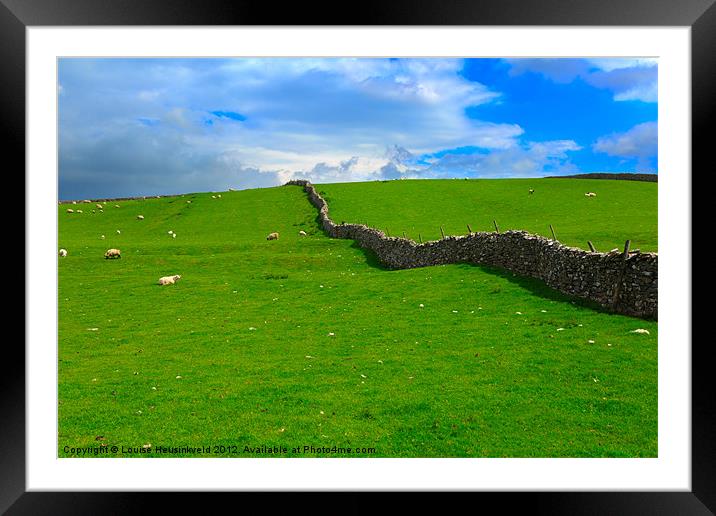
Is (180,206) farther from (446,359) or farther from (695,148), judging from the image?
(695,148)

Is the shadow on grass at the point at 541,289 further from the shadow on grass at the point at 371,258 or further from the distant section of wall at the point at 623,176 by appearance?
the distant section of wall at the point at 623,176

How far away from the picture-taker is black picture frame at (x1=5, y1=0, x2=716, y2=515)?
5676mm

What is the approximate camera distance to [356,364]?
9602 millimetres

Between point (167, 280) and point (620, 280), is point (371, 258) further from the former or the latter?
point (620, 280)

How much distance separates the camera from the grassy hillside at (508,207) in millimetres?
26623

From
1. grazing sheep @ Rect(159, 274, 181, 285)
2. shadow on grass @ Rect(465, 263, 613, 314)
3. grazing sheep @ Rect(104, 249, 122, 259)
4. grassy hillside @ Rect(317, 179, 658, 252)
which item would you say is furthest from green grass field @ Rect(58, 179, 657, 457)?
grazing sheep @ Rect(104, 249, 122, 259)

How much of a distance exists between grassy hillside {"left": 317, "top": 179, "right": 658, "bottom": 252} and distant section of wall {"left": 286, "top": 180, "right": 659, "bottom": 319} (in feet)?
17.8

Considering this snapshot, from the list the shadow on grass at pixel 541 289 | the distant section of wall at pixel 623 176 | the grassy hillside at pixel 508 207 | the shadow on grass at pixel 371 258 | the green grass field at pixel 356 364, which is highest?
the distant section of wall at pixel 623 176

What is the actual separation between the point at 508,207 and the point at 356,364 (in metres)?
36.2

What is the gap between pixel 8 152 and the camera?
19.8ft

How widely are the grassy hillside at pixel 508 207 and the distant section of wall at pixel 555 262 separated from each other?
543 centimetres
